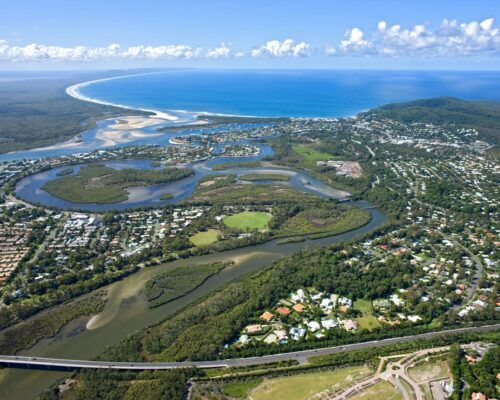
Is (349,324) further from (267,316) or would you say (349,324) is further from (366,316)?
(267,316)

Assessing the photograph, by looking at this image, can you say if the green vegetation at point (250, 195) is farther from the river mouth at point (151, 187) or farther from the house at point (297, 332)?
the house at point (297, 332)

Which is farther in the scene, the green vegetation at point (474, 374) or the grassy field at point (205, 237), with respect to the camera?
the grassy field at point (205, 237)

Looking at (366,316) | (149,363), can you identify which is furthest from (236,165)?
(149,363)

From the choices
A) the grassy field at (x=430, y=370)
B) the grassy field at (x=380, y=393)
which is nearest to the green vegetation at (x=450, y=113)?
the grassy field at (x=430, y=370)

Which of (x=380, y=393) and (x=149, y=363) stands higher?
(x=149, y=363)

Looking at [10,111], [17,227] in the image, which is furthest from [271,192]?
[10,111]

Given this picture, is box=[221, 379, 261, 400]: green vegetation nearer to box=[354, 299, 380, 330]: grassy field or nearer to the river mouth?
box=[354, 299, 380, 330]: grassy field
